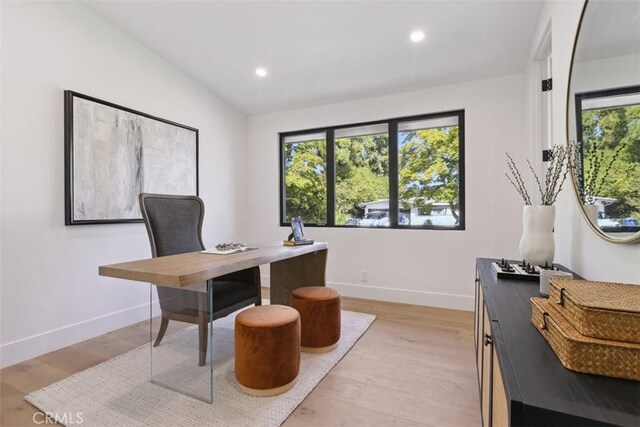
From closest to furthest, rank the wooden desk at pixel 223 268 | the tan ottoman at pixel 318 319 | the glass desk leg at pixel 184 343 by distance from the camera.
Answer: the wooden desk at pixel 223 268, the glass desk leg at pixel 184 343, the tan ottoman at pixel 318 319

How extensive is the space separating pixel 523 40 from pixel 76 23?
11.8 feet

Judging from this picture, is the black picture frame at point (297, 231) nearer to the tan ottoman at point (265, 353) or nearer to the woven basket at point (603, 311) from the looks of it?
the tan ottoman at point (265, 353)

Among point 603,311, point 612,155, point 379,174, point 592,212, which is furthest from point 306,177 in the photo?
point 603,311

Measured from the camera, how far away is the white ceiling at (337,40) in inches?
92.3

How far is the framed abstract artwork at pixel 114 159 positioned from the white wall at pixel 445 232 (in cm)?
151

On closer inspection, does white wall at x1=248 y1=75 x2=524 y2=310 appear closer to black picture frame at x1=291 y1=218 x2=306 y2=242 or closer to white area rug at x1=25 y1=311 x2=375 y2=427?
black picture frame at x1=291 y1=218 x2=306 y2=242

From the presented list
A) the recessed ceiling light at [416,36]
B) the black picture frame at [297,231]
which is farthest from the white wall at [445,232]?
the black picture frame at [297,231]

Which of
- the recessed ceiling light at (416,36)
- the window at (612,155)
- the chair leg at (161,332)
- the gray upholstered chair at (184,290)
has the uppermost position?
the recessed ceiling light at (416,36)

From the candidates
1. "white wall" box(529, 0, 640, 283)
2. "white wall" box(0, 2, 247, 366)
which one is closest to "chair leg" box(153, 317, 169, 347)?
"white wall" box(0, 2, 247, 366)

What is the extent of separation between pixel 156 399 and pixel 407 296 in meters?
2.50

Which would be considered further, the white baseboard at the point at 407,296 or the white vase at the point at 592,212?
the white baseboard at the point at 407,296

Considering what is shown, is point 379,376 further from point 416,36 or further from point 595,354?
point 416,36

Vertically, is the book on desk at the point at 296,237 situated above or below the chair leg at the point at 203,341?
above

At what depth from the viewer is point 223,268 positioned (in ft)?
5.18
